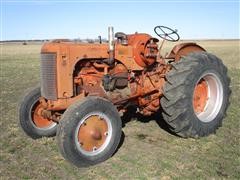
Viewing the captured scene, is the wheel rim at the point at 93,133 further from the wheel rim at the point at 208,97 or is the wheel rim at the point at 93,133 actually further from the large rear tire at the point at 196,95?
the wheel rim at the point at 208,97

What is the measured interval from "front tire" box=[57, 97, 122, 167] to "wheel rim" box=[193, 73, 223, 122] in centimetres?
210

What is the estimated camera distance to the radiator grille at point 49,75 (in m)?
5.96

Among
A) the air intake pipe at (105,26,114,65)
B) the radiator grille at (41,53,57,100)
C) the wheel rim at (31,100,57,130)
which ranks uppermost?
the air intake pipe at (105,26,114,65)

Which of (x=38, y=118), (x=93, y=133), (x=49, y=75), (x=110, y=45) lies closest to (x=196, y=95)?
(x=110, y=45)

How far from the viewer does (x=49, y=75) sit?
238 inches

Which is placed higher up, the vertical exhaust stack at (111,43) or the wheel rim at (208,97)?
the vertical exhaust stack at (111,43)

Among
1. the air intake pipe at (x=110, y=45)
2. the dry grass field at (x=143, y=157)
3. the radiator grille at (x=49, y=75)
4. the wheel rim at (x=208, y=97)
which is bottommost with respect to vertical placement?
the dry grass field at (x=143, y=157)

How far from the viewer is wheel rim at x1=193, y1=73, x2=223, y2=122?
7.11 metres

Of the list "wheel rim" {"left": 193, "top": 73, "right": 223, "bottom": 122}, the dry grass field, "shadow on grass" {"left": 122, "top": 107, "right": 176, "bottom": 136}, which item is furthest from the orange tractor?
"shadow on grass" {"left": 122, "top": 107, "right": 176, "bottom": 136}

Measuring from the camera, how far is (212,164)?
5.58m

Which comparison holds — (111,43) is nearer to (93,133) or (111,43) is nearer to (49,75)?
(49,75)

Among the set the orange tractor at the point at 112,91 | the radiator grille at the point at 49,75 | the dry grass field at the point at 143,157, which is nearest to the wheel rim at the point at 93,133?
the orange tractor at the point at 112,91

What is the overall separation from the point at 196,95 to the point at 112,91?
179 centimetres

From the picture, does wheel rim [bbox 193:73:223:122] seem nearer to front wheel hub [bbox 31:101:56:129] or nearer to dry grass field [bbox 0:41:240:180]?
dry grass field [bbox 0:41:240:180]
